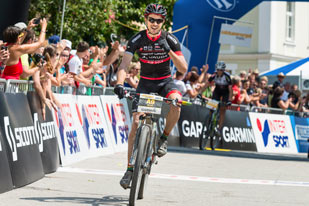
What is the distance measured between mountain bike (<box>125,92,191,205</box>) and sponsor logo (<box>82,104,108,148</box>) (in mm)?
4670

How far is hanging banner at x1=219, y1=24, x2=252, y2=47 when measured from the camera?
2270 cm

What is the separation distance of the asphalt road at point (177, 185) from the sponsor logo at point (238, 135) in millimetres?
5667

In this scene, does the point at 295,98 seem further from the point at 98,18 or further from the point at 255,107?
the point at 98,18

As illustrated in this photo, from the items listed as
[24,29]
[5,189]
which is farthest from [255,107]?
[5,189]

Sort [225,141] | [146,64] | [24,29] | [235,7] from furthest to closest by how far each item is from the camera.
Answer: [235,7] < [225,141] < [24,29] < [146,64]

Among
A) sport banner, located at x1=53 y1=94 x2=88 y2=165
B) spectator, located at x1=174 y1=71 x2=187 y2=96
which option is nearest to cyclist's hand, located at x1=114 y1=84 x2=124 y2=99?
sport banner, located at x1=53 y1=94 x2=88 y2=165

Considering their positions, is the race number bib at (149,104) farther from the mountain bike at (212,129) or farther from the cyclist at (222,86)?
the cyclist at (222,86)

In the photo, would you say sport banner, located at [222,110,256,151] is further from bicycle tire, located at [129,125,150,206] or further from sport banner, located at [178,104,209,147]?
bicycle tire, located at [129,125,150,206]

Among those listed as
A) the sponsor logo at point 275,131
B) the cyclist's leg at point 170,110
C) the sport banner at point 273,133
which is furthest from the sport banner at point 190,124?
the cyclist's leg at point 170,110

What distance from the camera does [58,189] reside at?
8.41m

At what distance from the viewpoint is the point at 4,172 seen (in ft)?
25.3

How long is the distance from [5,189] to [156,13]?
255 centimetres

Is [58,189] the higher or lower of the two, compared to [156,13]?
lower

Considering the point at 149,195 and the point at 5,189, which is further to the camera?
the point at 149,195
